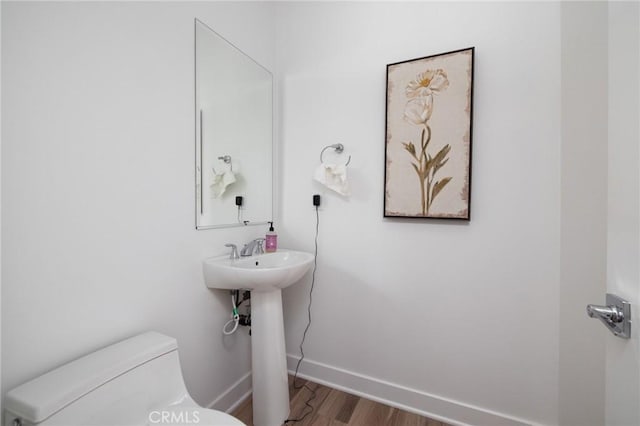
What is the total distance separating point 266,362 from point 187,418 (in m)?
0.56

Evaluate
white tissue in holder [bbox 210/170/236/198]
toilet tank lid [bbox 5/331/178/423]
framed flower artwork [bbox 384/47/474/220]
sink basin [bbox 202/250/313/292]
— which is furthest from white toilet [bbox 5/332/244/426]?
framed flower artwork [bbox 384/47/474/220]

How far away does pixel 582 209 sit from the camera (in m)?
1.13

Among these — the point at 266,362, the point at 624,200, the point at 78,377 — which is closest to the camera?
the point at 624,200

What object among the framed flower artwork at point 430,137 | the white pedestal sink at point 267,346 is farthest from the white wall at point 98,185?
the framed flower artwork at point 430,137

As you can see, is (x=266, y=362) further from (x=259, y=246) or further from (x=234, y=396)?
(x=259, y=246)

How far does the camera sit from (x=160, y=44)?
111 cm

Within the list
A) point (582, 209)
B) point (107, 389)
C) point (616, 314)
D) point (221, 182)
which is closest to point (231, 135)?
point (221, 182)

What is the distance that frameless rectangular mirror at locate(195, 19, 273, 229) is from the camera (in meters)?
1.32

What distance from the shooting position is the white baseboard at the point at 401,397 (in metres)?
A: 1.33

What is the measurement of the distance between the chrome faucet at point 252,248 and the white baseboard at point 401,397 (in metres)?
0.87

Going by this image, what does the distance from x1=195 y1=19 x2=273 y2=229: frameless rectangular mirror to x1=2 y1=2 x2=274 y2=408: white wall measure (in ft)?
0.24

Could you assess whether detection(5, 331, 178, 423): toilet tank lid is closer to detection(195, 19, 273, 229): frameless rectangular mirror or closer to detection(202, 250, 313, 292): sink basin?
detection(202, 250, 313, 292): sink basin

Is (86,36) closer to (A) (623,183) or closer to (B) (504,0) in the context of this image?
→ (A) (623,183)

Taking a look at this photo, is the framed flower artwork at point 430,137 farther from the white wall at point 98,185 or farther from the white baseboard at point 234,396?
the white baseboard at point 234,396
